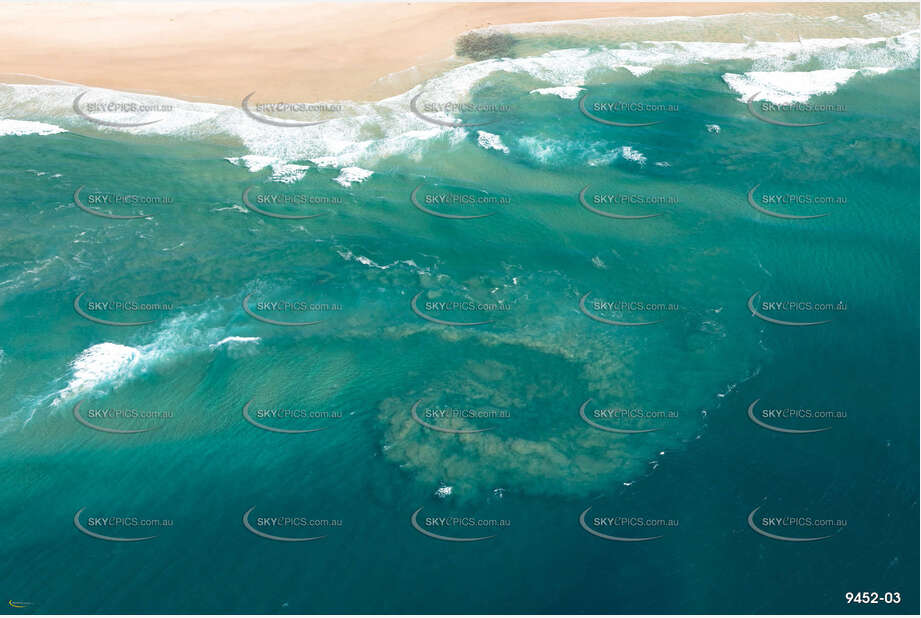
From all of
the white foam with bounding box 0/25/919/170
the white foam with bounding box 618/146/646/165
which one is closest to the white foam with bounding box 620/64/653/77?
the white foam with bounding box 0/25/919/170

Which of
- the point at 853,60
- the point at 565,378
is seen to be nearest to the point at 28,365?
the point at 565,378

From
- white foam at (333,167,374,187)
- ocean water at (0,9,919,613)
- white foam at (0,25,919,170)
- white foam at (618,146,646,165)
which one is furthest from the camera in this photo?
white foam at (0,25,919,170)

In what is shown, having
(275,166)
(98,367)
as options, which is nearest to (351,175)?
(275,166)

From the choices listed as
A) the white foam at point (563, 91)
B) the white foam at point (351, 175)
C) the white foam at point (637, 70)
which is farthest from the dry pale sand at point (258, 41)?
the white foam at point (563, 91)

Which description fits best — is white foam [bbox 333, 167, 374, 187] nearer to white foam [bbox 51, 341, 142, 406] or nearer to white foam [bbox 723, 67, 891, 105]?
white foam [bbox 51, 341, 142, 406]

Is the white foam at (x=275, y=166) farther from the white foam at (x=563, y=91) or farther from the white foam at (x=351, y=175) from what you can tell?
the white foam at (x=563, y=91)

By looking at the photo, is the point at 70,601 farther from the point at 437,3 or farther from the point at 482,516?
the point at 437,3
